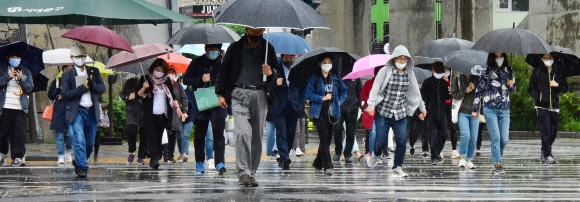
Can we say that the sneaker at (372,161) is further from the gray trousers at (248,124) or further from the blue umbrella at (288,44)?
the gray trousers at (248,124)

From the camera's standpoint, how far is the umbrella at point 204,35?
16391 mm

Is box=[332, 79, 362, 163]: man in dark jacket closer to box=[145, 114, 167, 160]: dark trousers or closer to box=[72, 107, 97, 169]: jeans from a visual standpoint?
box=[145, 114, 167, 160]: dark trousers

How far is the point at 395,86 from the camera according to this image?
14.9 meters

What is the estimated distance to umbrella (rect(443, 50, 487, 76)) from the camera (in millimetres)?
17891

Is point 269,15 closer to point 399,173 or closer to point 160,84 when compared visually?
point 399,173

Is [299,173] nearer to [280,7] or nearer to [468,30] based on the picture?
[280,7]

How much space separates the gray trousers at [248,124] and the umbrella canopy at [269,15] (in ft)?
2.48

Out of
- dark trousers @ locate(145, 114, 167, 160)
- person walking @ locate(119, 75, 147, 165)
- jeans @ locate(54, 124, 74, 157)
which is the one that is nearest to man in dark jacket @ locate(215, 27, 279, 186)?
dark trousers @ locate(145, 114, 167, 160)

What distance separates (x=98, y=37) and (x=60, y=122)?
1405mm

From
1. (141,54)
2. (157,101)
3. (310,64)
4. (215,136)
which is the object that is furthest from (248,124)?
(141,54)

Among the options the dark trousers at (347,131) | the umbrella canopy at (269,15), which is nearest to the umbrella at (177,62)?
the dark trousers at (347,131)

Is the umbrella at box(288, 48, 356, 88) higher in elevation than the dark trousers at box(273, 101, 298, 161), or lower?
higher

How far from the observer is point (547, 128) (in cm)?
1838

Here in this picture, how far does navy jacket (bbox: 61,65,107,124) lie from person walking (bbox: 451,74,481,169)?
510 cm
